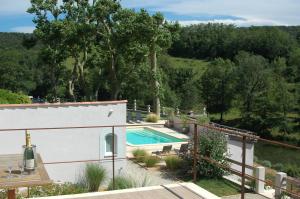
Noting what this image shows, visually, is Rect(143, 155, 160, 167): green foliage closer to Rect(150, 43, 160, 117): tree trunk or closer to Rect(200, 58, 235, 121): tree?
Rect(150, 43, 160, 117): tree trunk

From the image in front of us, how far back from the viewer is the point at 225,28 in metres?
80.0

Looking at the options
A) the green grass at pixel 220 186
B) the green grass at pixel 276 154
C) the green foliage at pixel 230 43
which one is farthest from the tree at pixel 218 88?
the green grass at pixel 220 186

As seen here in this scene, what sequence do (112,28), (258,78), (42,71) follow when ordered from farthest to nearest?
1. (42,71)
2. (258,78)
3. (112,28)

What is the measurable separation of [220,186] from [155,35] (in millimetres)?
13782

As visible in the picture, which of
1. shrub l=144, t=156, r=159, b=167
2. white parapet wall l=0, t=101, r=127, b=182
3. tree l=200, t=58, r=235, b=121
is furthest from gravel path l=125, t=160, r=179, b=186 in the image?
tree l=200, t=58, r=235, b=121

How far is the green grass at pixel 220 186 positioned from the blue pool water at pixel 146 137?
726cm

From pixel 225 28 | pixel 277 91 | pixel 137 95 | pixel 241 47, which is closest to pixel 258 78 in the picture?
pixel 277 91

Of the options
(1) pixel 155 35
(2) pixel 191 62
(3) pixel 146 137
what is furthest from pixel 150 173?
(2) pixel 191 62

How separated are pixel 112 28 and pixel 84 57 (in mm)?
2852

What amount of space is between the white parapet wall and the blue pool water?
24.5ft

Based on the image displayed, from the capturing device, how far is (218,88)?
49500 millimetres

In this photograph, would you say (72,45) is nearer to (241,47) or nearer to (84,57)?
(84,57)

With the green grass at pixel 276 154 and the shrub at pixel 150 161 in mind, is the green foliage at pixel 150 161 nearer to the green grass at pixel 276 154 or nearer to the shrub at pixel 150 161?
the shrub at pixel 150 161

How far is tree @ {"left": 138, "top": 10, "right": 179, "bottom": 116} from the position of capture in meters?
23.2
